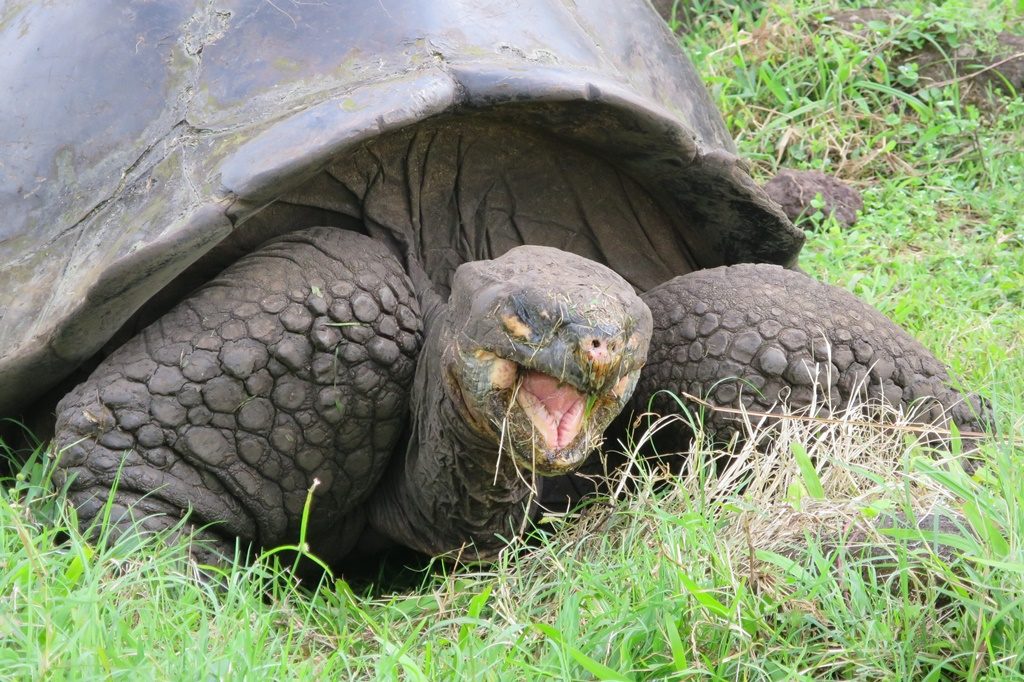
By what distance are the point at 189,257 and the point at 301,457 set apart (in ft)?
1.77

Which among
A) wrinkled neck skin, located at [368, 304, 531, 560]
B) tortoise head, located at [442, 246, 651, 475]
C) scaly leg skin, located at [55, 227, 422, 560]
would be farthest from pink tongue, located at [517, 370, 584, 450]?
scaly leg skin, located at [55, 227, 422, 560]

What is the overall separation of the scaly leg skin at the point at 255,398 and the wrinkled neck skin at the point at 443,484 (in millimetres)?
122

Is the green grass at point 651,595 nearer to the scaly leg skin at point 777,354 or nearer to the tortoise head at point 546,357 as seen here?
the scaly leg skin at point 777,354

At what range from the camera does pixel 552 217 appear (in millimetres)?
3473

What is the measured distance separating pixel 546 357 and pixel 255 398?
89 centimetres

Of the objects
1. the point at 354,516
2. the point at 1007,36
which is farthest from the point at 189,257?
the point at 1007,36

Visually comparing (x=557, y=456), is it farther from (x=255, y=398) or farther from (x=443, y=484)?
(x=255, y=398)

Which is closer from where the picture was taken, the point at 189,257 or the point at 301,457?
the point at 189,257

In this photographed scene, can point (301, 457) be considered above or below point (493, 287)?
below

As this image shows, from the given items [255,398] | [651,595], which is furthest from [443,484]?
[651,595]

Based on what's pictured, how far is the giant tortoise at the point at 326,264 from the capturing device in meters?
2.80

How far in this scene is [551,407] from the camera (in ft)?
8.02

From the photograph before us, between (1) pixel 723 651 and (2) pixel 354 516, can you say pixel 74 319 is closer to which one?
(2) pixel 354 516

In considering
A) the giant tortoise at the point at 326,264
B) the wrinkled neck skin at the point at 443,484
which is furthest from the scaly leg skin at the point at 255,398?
the wrinkled neck skin at the point at 443,484
